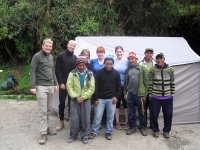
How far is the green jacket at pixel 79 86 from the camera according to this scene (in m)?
→ 4.57

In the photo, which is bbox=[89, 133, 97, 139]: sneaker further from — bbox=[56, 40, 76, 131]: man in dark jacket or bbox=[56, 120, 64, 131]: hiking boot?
bbox=[56, 40, 76, 131]: man in dark jacket

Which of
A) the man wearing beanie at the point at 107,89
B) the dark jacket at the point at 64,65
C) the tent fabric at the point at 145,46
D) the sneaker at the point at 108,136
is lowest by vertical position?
the sneaker at the point at 108,136

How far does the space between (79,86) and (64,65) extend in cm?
70

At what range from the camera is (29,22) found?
1013 centimetres

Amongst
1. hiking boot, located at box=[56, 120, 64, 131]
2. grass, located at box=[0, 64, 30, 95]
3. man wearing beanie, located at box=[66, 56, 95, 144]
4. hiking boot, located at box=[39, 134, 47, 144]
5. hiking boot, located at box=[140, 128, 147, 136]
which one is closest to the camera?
man wearing beanie, located at box=[66, 56, 95, 144]

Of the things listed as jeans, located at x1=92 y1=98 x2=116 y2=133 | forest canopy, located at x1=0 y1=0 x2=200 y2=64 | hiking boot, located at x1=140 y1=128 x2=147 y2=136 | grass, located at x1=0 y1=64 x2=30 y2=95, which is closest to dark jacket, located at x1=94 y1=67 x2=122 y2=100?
jeans, located at x1=92 y1=98 x2=116 y2=133

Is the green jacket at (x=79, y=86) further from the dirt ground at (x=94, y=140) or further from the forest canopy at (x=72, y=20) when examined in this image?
the forest canopy at (x=72, y=20)

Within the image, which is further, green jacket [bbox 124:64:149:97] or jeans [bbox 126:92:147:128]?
jeans [bbox 126:92:147:128]

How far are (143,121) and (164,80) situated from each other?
0.99m

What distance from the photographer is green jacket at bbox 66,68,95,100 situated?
4570 mm

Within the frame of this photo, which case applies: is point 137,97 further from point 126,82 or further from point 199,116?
point 199,116

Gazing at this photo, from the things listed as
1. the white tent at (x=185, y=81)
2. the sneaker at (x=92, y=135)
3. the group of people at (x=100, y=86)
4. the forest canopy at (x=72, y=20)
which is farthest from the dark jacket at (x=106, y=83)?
the forest canopy at (x=72, y=20)

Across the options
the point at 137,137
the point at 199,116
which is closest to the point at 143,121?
the point at 137,137

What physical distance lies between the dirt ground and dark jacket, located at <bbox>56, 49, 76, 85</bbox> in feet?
3.80
